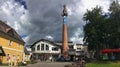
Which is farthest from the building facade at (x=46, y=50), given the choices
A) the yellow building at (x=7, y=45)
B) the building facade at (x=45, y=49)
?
the yellow building at (x=7, y=45)

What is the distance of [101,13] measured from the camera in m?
83.8

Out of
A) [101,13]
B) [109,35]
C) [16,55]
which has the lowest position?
[16,55]

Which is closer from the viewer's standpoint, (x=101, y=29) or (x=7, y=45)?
(x=7, y=45)

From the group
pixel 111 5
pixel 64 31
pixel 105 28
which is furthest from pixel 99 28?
pixel 64 31

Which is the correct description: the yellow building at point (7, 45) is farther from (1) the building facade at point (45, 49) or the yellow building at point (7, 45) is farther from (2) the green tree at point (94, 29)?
(1) the building facade at point (45, 49)

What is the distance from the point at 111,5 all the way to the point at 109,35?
8.53 m

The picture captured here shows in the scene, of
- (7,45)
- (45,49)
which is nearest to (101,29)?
(7,45)

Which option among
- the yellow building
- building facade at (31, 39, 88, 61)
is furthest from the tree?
building facade at (31, 39, 88, 61)

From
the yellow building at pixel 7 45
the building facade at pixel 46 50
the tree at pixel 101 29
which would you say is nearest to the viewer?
the yellow building at pixel 7 45

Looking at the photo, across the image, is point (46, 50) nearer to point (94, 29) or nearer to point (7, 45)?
point (94, 29)

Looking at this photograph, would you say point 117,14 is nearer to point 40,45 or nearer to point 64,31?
point 64,31

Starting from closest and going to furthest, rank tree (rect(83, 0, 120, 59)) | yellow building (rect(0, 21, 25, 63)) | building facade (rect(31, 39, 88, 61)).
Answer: yellow building (rect(0, 21, 25, 63)), tree (rect(83, 0, 120, 59)), building facade (rect(31, 39, 88, 61))

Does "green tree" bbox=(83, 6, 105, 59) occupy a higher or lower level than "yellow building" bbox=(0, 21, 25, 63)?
higher

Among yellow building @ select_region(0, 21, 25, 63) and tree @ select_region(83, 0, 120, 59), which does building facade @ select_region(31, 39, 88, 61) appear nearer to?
tree @ select_region(83, 0, 120, 59)
